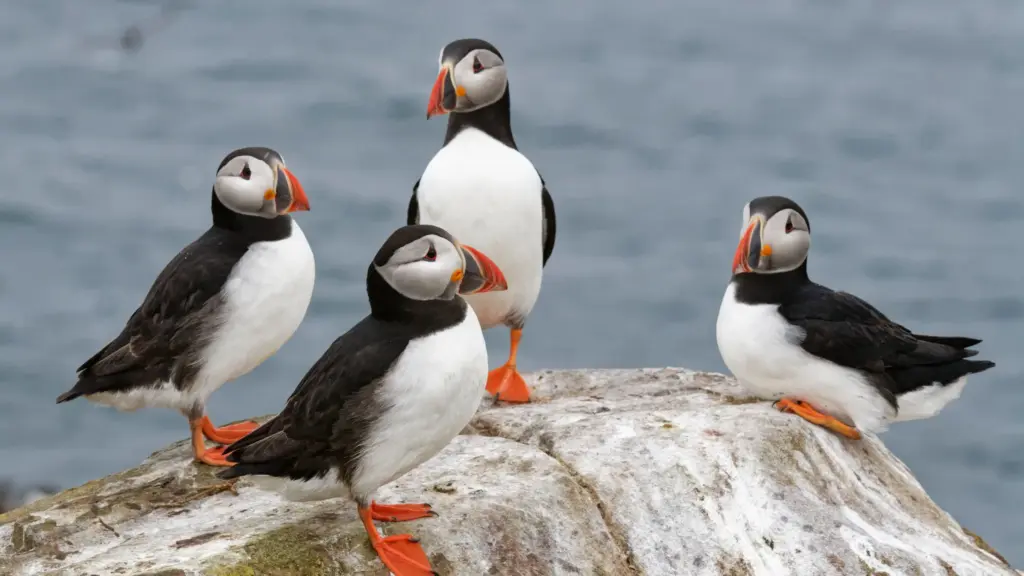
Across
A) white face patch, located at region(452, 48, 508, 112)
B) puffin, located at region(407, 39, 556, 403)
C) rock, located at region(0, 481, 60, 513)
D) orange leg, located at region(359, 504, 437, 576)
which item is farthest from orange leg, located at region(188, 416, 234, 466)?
rock, located at region(0, 481, 60, 513)

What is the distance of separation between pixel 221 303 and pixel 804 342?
8.10 ft

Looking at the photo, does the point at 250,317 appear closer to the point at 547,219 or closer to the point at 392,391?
the point at 392,391

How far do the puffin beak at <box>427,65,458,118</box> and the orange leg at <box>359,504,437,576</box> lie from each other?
2368 mm

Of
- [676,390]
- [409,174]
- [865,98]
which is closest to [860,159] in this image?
[865,98]

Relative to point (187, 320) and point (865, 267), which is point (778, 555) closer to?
point (187, 320)

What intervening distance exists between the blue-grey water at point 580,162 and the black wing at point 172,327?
9.02 m

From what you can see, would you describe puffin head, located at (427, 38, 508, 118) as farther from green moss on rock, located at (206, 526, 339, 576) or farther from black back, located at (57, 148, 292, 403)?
green moss on rock, located at (206, 526, 339, 576)

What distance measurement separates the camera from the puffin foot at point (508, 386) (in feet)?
23.4

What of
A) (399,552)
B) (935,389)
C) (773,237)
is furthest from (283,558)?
(935,389)

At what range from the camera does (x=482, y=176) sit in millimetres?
6980

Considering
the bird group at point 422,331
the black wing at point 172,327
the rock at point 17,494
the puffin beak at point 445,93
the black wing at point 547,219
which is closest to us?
the bird group at point 422,331

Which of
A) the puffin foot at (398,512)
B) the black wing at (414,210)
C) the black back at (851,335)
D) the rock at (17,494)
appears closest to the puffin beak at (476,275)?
the puffin foot at (398,512)

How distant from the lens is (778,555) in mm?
5648

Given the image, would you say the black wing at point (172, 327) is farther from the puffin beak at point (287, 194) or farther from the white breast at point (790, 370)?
the white breast at point (790, 370)
